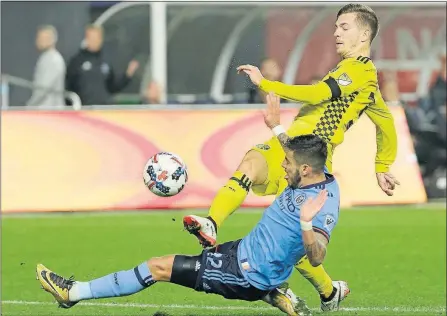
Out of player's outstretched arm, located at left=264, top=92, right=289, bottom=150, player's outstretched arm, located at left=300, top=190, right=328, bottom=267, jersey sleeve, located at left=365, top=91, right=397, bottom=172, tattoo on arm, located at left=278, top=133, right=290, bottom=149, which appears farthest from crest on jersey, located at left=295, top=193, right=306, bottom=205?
Answer: jersey sleeve, located at left=365, top=91, right=397, bottom=172

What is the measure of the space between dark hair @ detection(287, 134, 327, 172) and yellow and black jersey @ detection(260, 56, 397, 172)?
3.05 ft

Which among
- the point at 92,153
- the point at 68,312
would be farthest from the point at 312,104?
the point at 92,153

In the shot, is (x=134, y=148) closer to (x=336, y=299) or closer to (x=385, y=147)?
(x=385, y=147)

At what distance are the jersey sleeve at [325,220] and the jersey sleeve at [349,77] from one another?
144cm

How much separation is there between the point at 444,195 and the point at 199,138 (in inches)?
152

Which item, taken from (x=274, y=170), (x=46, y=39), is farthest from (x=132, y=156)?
(x=274, y=170)

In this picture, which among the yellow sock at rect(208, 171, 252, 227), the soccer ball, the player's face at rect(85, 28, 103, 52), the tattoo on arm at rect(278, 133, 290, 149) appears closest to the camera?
the tattoo on arm at rect(278, 133, 290, 149)

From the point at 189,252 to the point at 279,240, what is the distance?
527cm

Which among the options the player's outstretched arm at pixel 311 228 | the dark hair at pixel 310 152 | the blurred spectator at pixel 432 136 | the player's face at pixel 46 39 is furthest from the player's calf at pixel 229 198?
the player's face at pixel 46 39

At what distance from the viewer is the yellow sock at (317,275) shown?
9.45 meters

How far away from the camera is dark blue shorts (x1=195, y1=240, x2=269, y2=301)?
8.12 m

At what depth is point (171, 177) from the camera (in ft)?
30.6

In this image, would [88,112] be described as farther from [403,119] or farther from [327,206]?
[327,206]

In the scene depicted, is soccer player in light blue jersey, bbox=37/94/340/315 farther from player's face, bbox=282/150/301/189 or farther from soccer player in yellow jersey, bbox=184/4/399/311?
soccer player in yellow jersey, bbox=184/4/399/311
